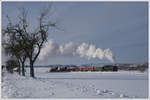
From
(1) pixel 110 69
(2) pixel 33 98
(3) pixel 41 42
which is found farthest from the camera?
(1) pixel 110 69

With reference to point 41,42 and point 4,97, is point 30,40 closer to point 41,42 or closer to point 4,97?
point 41,42

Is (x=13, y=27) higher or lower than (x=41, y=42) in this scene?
higher

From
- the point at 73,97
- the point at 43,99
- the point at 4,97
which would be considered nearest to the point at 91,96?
the point at 73,97

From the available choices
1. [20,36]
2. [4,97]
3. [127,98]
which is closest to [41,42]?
[20,36]

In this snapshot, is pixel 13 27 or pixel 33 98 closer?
pixel 33 98

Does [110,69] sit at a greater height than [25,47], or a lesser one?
lesser

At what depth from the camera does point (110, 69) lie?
49.4 metres

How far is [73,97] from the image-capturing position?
370 inches

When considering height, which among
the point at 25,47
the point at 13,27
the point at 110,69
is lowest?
the point at 110,69

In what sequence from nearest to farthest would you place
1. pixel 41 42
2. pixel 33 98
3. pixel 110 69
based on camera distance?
Answer: pixel 33 98, pixel 41 42, pixel 110 69

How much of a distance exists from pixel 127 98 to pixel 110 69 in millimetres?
40464

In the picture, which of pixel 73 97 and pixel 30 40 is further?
pixel 30 40

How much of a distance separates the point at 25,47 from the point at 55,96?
637 inches

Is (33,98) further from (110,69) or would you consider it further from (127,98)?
(110,69)
